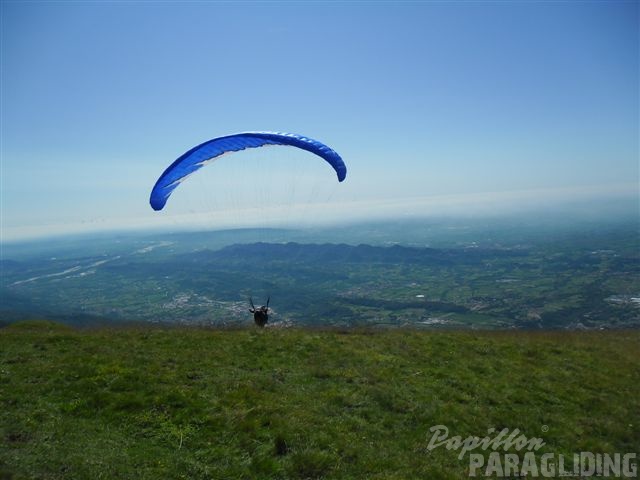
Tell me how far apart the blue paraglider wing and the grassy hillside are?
765 cm

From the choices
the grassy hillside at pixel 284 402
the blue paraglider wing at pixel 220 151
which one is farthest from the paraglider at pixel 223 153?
the grassy hillside at pixel 284 402

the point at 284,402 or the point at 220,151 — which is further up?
the point at 220,151

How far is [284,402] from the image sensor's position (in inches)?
441

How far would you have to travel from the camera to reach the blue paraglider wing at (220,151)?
18.6m

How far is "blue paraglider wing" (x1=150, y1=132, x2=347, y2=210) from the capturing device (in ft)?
61.1

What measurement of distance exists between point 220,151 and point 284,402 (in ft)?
43.3

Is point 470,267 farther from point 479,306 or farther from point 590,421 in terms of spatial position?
point 590,421

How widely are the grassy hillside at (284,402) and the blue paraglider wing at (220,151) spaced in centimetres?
765

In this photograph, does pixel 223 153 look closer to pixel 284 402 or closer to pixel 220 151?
pixel 220 151

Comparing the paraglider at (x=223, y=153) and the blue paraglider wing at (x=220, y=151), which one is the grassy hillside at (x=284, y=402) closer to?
the paraglider at (x=223, y=153)

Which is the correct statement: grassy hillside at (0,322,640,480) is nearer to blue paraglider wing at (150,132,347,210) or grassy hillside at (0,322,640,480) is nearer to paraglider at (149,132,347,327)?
paraglider at (149,132,347,327)

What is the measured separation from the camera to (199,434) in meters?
9.27

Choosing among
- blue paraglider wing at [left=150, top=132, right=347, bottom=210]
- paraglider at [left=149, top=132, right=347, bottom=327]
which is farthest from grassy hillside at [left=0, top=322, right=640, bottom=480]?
blue paraglider wing at [left=150, top=132, right=347, bottom=210]

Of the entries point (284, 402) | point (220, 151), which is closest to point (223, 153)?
point (220, 151)
